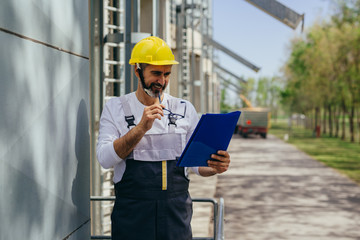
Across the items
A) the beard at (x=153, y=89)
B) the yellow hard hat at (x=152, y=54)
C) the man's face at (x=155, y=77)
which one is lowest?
the beard at (x=153, y=89)

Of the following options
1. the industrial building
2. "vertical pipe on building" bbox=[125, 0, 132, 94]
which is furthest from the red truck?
the industrial building

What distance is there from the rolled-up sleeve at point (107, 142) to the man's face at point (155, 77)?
0.24m

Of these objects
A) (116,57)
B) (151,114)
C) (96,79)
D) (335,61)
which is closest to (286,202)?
(116,57)

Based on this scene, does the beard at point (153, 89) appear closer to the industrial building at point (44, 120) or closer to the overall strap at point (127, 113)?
the overall strap at point (127, 113)

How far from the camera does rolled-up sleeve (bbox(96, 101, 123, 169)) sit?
94.1 inches

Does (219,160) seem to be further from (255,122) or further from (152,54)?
(255,122)

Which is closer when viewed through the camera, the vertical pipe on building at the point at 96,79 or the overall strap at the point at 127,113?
the overall strap at the point at 127,113

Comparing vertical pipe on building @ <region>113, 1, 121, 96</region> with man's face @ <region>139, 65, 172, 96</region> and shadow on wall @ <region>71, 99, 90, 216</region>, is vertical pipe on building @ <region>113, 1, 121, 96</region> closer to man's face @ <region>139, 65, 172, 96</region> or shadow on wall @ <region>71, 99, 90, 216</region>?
shadow on wall @ <region>71, 99, 90, 216</region>

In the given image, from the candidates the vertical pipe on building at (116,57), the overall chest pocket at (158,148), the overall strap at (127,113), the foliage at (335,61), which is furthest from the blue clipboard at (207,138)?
the foliage at (335,61)

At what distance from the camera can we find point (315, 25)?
1502 inches

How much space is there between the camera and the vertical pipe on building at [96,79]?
5.70m

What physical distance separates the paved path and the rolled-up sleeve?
4.04 meters

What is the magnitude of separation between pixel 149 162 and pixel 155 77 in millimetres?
426

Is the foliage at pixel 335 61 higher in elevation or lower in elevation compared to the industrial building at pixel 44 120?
higher
